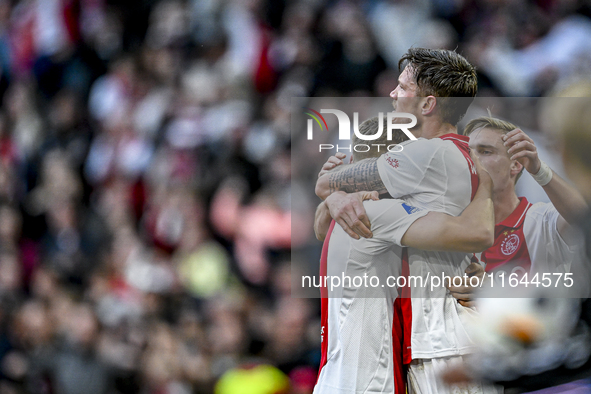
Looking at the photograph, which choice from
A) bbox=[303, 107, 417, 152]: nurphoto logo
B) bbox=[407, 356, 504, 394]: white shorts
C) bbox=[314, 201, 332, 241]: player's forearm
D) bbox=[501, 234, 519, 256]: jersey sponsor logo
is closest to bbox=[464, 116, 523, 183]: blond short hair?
bbox=[303, 107, 417, 152]: nurphoto logo

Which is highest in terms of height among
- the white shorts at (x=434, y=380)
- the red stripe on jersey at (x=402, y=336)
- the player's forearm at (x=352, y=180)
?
the player's forearm at (x=352, y=180)

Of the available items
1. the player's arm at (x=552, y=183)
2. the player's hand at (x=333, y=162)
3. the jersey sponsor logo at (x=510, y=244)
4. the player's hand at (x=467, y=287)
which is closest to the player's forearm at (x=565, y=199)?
the player's arm at (x=552, y=183)

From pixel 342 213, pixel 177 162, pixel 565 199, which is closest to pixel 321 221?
pixel 342 213

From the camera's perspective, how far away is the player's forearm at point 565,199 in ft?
4.07

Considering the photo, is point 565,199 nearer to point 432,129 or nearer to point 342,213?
point 432,129

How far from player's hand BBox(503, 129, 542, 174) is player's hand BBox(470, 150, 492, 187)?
0.07 m

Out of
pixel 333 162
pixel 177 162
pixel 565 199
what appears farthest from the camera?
pixel 177 162

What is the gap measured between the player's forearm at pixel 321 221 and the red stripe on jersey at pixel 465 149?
313 millimetres

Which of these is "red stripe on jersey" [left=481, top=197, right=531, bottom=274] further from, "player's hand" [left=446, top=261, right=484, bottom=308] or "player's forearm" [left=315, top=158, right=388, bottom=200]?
"player's forearm" [left=315, top=158, right=388, bottom=200]

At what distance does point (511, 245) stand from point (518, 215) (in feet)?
0.23

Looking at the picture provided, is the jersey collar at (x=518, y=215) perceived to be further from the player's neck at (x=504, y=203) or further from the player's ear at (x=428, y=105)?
the player's ear at (x=428, y=105)

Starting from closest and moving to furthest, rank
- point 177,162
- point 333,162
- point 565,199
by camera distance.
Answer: point 565,199 → point 333,162 → point 177,162

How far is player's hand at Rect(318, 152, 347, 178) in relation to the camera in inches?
53.4

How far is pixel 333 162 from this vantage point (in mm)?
1362
